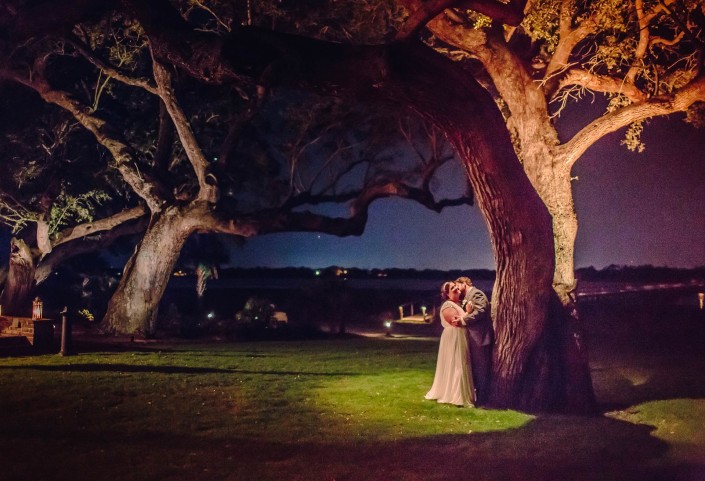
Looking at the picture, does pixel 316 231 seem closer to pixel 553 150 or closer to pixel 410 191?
pixel 410 191

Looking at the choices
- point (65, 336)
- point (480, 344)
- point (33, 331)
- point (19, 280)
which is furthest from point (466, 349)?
point (19, 280)

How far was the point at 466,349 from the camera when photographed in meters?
10.7

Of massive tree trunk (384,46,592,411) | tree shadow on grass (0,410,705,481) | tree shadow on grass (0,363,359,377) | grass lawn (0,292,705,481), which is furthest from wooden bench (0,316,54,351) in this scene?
massive tree trunk (384,46,592,411)

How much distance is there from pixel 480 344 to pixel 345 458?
3945 mm

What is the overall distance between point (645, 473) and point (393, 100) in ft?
16.3

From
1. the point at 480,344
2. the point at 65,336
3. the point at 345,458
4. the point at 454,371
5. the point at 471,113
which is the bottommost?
the point at 345,458

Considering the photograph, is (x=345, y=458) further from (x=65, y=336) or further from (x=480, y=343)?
(x=65, y=336)

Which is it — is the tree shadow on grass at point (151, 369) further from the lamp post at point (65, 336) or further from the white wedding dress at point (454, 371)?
the white wedding dress at point (454, 371)

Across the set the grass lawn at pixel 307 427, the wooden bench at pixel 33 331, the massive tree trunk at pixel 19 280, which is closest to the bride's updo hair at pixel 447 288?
the grass lawn at pixel 307 427

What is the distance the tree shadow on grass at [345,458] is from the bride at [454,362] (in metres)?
1.82

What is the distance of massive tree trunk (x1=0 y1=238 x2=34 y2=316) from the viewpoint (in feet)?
75.4

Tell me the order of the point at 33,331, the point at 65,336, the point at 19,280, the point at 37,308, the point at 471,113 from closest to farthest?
the point at 471,113, the point at 65,336, the point at 33,331, the point at 37,308, the point at 19,280

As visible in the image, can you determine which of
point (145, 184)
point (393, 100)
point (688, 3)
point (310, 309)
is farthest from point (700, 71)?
point (310, 309)

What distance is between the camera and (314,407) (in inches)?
398
